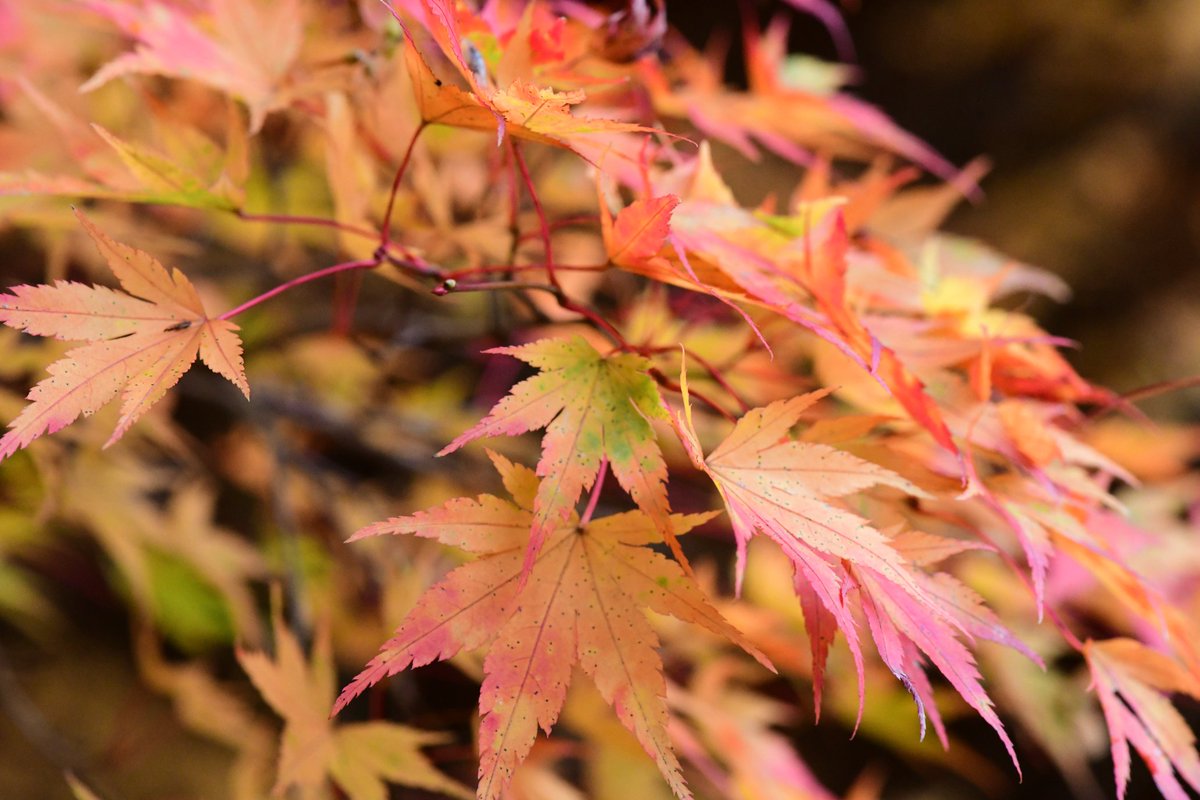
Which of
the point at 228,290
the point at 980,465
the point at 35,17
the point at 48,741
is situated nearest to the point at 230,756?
the point at 48,741

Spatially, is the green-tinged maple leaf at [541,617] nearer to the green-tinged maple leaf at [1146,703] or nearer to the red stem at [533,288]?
the red stem at [533,288]

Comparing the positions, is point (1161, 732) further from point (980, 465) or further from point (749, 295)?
point (749, 295)

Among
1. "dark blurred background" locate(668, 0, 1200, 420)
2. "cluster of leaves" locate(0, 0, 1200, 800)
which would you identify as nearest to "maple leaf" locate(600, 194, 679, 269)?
"cluster of leaves" locate(0, 0, 1200, 800)

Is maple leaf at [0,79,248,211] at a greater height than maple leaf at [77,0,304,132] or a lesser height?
lesser

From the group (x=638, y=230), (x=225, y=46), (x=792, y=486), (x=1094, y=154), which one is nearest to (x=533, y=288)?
(x=638, y=230)

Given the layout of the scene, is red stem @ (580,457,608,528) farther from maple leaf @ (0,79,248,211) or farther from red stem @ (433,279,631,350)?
maple leaf @ (0,79,248,211)

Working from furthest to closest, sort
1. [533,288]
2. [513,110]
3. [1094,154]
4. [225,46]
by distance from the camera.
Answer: [1094,154]
[225,46]
[533,288]
[513,110]

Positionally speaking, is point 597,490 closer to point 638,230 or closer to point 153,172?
point 638,230

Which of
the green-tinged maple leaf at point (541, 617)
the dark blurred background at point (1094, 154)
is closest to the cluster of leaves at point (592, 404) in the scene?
the green-tinged maple leaf at point (541, 617)
